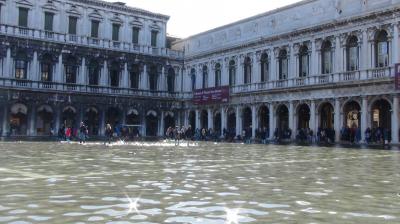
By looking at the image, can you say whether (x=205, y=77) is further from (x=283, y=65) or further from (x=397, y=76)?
(x=397, y=76)

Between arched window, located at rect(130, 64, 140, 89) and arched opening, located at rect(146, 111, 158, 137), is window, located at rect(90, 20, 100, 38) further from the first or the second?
arched opening, located at rect(146, 111, 158, 137)

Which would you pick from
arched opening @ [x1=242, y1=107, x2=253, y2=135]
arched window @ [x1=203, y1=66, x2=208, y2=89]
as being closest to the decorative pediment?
arched window @ [x1=203, y1=66, x2=208, y2=89]

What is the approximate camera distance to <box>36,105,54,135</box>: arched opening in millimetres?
41938

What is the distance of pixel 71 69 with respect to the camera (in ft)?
144

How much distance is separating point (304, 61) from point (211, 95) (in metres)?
11.0

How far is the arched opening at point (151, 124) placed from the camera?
48.6 metres

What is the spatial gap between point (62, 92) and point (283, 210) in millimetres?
38354

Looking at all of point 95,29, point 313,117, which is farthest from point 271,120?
point 95,29

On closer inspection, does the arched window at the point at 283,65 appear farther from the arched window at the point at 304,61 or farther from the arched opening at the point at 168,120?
the arched opening at the point at 168,120

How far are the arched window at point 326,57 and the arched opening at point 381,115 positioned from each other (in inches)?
171

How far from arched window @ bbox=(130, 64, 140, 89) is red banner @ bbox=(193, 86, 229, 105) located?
5885 mm

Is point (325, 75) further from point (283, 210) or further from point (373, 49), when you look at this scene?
point (283, 210)

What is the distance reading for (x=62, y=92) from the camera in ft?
139

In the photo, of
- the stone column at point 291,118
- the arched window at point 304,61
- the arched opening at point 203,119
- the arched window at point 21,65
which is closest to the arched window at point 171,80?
the arched opening at point 203,119
